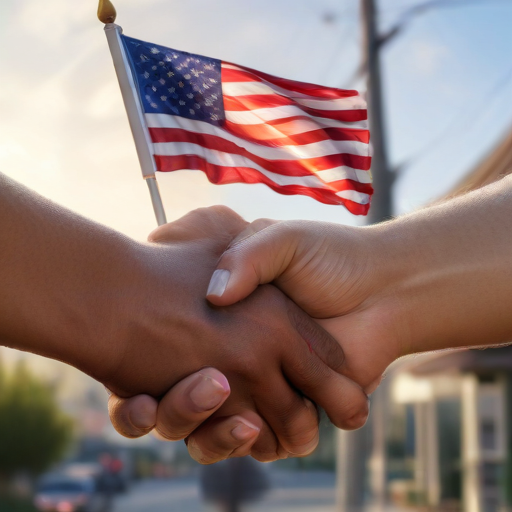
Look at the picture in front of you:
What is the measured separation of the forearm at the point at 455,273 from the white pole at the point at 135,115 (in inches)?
38.8

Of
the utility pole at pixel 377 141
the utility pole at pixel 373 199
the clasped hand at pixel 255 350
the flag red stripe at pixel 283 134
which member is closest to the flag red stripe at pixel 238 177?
the flag red stripe at pixel 283 134

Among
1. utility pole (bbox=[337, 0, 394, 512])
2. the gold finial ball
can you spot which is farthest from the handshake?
utility pole (bbox=[337, 0, 394, 512])

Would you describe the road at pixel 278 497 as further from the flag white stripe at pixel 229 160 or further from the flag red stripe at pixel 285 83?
the flag red stripe at pixel 285 83

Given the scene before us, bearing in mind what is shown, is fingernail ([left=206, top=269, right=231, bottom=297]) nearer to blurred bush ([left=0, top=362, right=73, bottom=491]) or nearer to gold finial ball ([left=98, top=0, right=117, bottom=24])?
gold finial ball ([left=98, top=0, right=117, bottom=24])

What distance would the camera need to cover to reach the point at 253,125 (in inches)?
143

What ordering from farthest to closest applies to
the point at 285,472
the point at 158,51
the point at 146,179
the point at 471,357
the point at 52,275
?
the point at 285,472 → the point at 471,357 → the point at 158,51 → the point at 146,179 → the point at 52,275

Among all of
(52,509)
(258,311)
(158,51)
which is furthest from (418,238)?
(52,509)

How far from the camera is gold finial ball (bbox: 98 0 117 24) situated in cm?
345

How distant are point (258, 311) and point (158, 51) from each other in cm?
148

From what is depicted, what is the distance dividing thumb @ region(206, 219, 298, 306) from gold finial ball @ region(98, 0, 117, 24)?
1.34 metres

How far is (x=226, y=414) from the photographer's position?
2.81 m

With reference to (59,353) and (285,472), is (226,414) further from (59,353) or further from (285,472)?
(285,472)

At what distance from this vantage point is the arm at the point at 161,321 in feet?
7.67

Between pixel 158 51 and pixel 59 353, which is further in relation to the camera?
pixel 158 51
